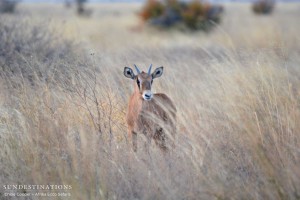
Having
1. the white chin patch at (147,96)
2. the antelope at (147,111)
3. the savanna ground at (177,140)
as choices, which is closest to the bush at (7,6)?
the savanna ground at (177,140)

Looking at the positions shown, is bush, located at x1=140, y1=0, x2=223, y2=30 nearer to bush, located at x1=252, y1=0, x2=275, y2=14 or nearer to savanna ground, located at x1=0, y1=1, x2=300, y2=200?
bush, located at x1=252, y1=0, x2=275, y2=14

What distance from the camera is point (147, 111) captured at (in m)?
6.14

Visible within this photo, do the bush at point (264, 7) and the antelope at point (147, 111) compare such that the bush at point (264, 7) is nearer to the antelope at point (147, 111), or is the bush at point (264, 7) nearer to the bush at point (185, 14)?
the bush at point (185, 14)

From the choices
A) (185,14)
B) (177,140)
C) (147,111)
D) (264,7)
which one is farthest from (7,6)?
(177,140)

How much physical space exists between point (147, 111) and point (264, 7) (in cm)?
2923

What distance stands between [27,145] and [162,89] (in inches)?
107

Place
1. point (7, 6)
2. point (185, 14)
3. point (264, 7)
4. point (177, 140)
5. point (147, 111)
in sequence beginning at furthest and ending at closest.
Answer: point (264, 7)
point (7, 6)
point (185, 14)
point (147, 111)
point (177, 140)

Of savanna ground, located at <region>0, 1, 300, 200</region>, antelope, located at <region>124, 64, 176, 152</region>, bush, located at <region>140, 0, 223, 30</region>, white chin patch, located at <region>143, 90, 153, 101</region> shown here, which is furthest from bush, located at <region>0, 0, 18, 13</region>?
white chin patch, located at <region>143, 90, 153, 101</region>

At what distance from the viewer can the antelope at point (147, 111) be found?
603 centimetres

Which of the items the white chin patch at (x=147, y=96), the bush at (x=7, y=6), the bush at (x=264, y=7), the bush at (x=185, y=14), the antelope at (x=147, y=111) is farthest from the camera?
the bush at (x=264, y=7)

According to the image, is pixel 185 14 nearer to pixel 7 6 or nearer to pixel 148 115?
pixel 7 6

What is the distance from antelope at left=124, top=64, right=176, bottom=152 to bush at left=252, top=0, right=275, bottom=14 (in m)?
28.0

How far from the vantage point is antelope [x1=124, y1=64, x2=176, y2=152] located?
6.03 meters

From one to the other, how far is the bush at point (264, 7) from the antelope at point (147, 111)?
2799 cm
